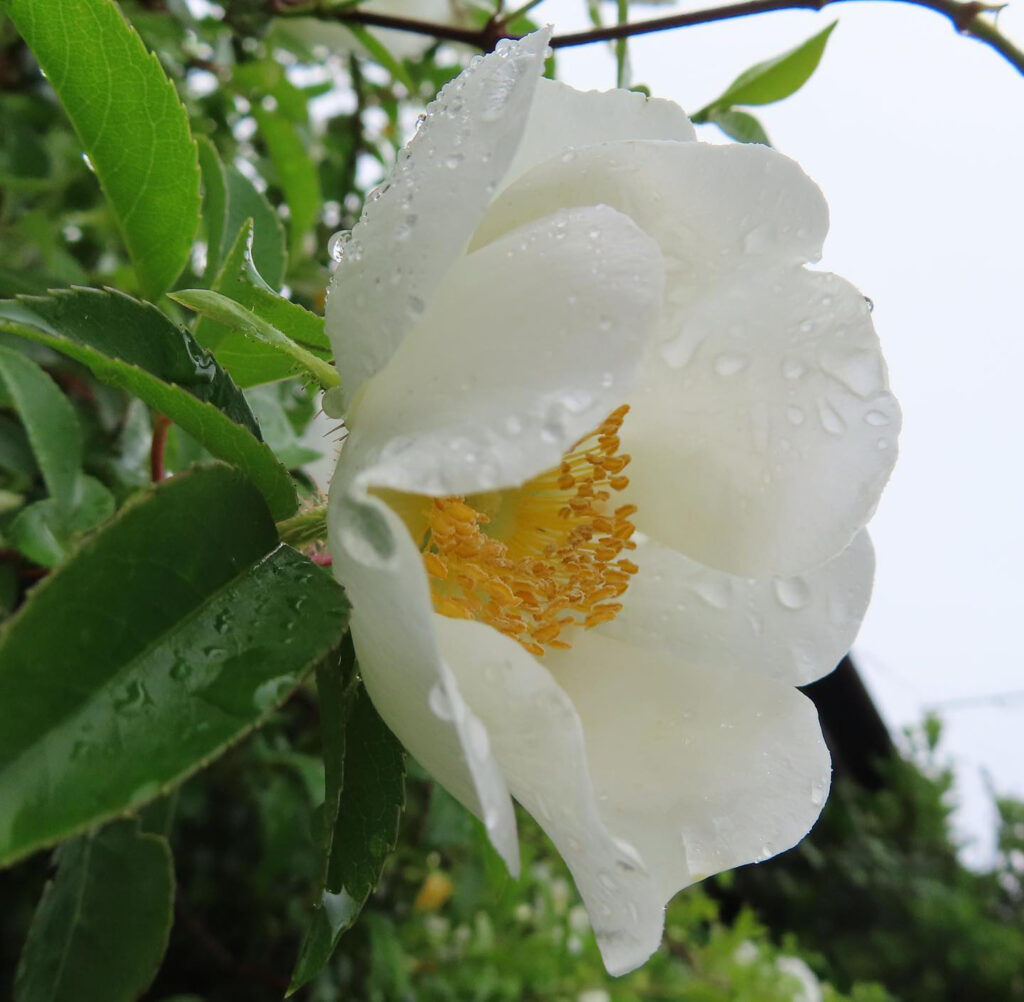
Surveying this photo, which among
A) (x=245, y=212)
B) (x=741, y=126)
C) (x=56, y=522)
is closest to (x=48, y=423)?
(x=56, y=522)

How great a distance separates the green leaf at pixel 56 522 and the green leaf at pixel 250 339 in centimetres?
14

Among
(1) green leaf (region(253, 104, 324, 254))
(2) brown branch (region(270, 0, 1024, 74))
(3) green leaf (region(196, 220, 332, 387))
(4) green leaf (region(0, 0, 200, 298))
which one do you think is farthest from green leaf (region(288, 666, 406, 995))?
(1) green leaf (region(253, 104, 324, 254))

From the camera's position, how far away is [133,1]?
0.95 metres

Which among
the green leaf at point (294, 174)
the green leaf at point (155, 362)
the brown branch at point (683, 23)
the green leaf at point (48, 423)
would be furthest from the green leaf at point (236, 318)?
the green leaf at point (294, 174)

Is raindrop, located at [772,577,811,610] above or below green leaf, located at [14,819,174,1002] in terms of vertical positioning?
above

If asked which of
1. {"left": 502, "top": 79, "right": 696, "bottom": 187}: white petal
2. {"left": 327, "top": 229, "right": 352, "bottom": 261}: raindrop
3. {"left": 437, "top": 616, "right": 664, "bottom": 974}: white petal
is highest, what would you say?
{"left": 502, "top": 79, "right": 696, "bottom": 187}: white petal

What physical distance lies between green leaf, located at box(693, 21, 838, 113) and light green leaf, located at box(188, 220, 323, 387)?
43cm

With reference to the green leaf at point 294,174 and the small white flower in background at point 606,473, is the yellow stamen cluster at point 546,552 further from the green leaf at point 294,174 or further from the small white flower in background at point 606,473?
the green leaf at point 294,174

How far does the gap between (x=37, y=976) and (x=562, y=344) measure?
396 millimetres

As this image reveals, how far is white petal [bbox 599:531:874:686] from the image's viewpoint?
0.43 m

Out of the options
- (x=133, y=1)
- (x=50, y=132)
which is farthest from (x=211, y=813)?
(x=133, y=1)

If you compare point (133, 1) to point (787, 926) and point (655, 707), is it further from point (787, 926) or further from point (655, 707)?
point (787, 926)

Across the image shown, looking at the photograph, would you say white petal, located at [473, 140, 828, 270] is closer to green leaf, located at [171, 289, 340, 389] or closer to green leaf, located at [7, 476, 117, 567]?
green leaf, located at [171, 289, 340, 389]

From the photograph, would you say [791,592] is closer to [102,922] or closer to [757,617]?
[757,617]
